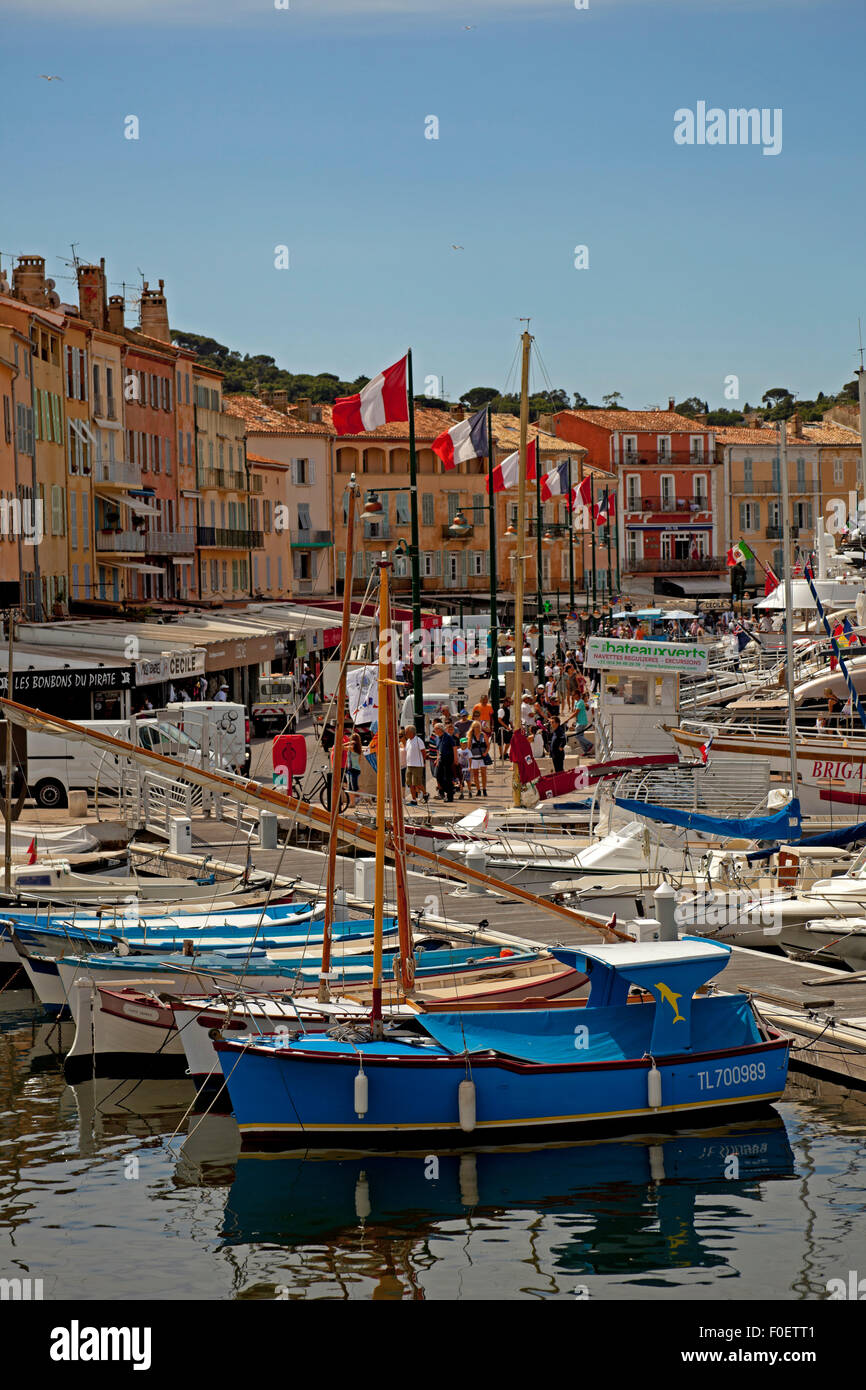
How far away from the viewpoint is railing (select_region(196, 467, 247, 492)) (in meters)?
71.4

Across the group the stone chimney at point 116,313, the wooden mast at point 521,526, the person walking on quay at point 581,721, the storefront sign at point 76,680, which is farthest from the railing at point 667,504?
the storefront sign at point 76,680

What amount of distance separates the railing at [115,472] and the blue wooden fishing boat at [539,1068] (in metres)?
42.9

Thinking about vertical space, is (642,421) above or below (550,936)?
above

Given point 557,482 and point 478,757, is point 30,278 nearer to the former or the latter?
point 557,482

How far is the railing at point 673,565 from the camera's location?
114 metres

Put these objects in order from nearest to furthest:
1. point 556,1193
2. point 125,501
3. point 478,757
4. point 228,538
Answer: point 556,1193
point 478,757
point 125,501
point 228,538

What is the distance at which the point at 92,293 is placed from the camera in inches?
2393

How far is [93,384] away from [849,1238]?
48.2 meters

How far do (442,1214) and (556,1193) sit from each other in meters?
1.09

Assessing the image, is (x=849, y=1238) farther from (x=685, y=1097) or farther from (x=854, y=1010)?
(x=854, y=1010)

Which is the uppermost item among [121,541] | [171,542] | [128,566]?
[171,542]

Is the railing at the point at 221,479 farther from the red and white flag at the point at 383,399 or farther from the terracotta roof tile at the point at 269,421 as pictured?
the red and white flag at the point at 383,399

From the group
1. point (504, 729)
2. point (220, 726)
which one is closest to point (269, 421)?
point (504, 729)

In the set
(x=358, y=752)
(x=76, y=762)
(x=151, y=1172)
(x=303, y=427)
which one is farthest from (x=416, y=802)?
(x=303, y=427)
